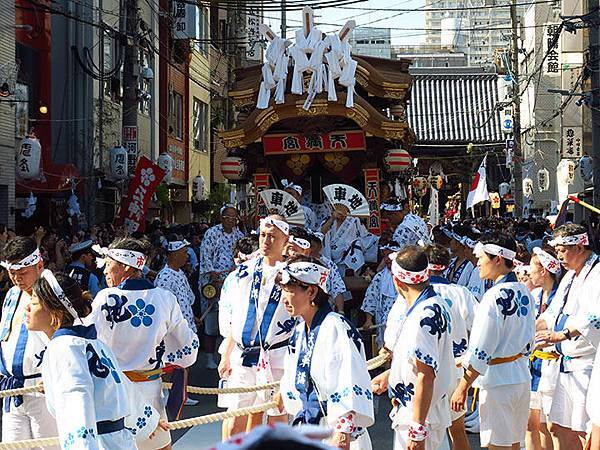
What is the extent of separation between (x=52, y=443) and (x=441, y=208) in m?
30.9

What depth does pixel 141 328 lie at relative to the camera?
5684 mm

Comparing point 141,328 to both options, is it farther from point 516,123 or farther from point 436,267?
point 516,123

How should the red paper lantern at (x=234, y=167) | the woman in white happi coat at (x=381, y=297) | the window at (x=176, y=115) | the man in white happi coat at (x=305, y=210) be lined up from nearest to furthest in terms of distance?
the woman in white happi coat at (x=381, y=297), the man in white happi coat at (x=305, y=210), the red paper lantern at (x=234, y=167), the window at (x=176, y=115)

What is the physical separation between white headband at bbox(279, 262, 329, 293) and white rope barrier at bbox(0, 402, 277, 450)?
119 cm

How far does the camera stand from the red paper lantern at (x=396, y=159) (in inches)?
591

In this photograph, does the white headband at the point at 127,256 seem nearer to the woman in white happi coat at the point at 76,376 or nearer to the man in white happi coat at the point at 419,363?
the woman in white happi coat at the point at 76,376

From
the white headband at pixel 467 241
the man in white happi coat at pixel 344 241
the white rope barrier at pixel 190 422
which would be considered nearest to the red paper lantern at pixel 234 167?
the man in white happi coat at pixel 344 241

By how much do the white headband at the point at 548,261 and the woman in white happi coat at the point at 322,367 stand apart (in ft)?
7.70

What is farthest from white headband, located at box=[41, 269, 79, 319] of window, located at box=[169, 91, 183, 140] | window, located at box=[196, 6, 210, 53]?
window, located at box=[196, 6, 210, 53]

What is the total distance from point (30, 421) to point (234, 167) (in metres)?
10.3

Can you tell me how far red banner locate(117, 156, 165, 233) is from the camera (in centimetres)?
1722

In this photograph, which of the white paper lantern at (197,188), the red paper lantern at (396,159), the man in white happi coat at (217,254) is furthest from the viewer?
the white paper lantern at (197,188)

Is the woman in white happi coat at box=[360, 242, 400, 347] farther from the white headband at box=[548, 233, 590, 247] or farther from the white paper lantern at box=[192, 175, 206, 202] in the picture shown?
the white paper lantern at box=[192, 175, 206, 202]

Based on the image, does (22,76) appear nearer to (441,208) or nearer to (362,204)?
(362,204)
